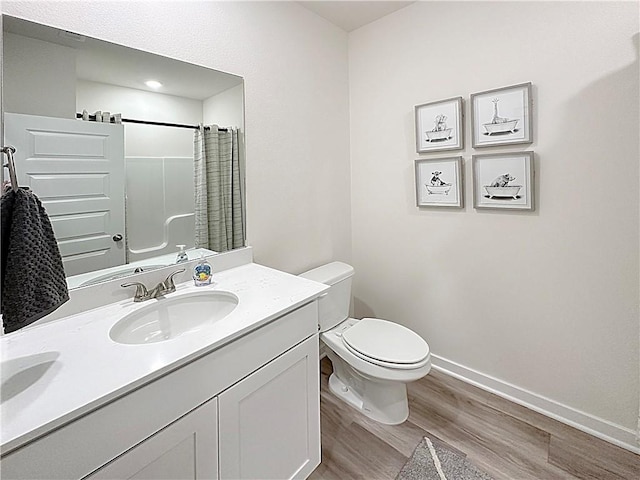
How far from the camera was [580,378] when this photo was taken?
1.66 meters

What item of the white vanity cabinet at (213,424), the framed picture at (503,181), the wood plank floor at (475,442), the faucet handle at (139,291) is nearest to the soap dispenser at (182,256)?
the faucet handle at (139,291)

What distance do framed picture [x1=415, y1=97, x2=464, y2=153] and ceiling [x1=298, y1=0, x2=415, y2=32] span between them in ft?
2.17

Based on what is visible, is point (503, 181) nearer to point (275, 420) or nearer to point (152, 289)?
point (275, 420)

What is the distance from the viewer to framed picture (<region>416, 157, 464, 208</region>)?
77.0 inches

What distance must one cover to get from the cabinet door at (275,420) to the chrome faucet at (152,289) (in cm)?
54

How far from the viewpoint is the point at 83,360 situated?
2.84ft

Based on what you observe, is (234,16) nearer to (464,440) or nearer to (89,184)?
(89,184)

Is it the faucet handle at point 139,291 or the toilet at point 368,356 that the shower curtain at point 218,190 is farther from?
the toilet at point 368,356

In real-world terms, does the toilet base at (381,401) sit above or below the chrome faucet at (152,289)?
below

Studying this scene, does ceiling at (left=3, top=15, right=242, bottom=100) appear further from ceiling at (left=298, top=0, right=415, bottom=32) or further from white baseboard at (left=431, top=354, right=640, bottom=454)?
white baseboard at (left=431, top=354, right=640, bottom=454)

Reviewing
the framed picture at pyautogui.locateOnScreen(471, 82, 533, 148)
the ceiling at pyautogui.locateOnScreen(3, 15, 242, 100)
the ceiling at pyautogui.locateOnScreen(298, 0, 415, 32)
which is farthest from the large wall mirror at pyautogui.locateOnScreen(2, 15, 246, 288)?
the framed picture at pyautogui.locateOnScreen(471, 82, 533, 148)

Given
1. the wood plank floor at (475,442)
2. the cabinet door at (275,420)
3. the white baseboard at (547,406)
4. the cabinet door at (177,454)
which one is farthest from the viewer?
the white baseboard at (547,406)

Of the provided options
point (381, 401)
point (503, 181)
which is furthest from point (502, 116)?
point (381, 401)

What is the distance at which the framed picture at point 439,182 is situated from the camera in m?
1.96
